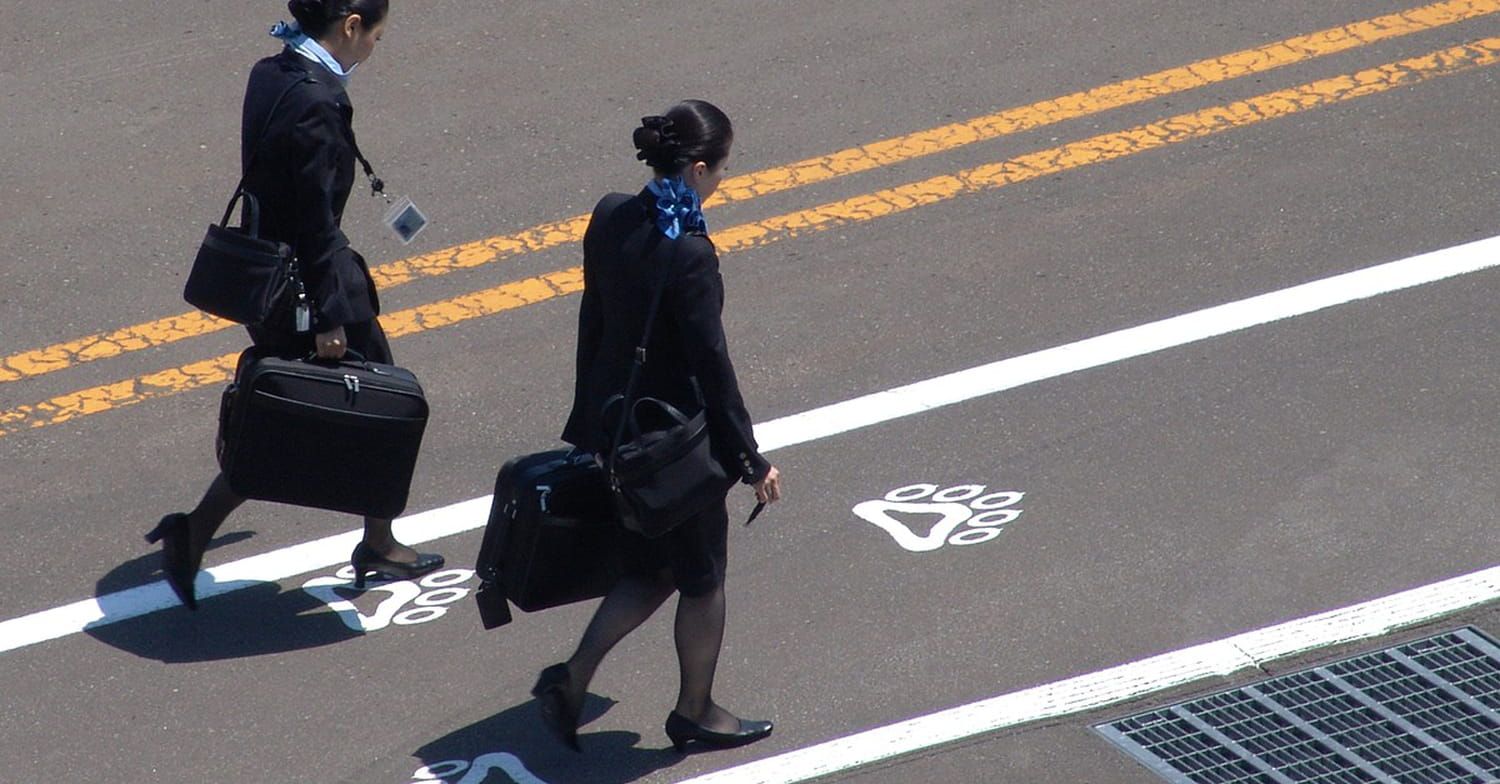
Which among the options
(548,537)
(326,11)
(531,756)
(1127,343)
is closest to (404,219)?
(326,11)

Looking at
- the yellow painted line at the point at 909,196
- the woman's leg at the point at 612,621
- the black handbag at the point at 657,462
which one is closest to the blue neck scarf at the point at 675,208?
the black handbag at the point at 657,462

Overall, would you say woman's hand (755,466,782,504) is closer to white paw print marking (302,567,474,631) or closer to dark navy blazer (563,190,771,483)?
dark navy blazer (563,190,771,483)

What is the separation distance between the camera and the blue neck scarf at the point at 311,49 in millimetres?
5969

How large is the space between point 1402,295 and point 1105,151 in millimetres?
1441

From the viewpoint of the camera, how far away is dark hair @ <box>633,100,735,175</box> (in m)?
5.22

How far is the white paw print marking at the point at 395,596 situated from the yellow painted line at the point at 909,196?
128 centimetres

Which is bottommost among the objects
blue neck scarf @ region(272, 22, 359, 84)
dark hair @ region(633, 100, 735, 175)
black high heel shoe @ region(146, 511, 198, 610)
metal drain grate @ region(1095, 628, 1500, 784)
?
metal drain grate @ region(1095, 628, 1500, 784)

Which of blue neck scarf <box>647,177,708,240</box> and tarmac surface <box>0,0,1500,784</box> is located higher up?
blue neck scarf <box>647,177,708,240</box>

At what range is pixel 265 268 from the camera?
590 cm

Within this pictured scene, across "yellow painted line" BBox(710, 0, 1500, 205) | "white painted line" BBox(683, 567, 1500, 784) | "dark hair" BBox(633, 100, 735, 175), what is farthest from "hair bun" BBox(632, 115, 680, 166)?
"yellow painted line" BBox(710, 0, 1500, 205)

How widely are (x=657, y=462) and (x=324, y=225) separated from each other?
131cm

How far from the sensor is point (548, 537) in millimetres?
5465

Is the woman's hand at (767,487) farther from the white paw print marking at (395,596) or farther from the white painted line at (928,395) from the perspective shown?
the white painted line at (928,395)

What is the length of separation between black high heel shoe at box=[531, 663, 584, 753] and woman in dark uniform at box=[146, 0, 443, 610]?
3.60 feet
